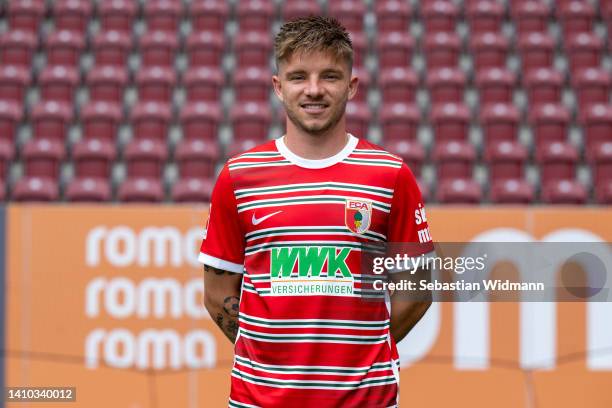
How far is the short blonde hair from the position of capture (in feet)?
5.12

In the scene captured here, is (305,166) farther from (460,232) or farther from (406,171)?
(460,232)

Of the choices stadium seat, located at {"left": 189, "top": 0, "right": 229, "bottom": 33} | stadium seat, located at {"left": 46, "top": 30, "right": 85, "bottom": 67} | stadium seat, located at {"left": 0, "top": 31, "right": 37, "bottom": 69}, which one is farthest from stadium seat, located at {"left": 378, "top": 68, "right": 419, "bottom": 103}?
stadium seat, located at {"left": 0, "top": 31, "right": 37, "bottom": 69}

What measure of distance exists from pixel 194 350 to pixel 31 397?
0.80 meters

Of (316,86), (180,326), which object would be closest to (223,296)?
(316,86)

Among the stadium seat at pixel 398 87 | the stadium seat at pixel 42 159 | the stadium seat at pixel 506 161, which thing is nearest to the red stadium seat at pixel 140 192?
the stadium seat at pixel 42 159

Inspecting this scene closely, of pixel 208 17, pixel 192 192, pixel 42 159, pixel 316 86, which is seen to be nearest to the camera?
pixel 316 86

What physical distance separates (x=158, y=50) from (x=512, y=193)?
416 cm

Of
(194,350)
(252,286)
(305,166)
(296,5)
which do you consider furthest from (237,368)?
(296,5)

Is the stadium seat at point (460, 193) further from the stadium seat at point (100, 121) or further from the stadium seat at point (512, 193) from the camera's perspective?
the stadium seat at point (100, 121)

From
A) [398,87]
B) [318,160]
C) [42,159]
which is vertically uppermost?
[398,87]

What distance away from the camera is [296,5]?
9.21m

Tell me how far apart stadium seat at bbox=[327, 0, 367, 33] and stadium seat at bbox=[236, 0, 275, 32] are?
2.42 ft

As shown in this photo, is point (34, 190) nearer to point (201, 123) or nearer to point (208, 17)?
point (201, 123)

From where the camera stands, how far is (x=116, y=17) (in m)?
9.27
